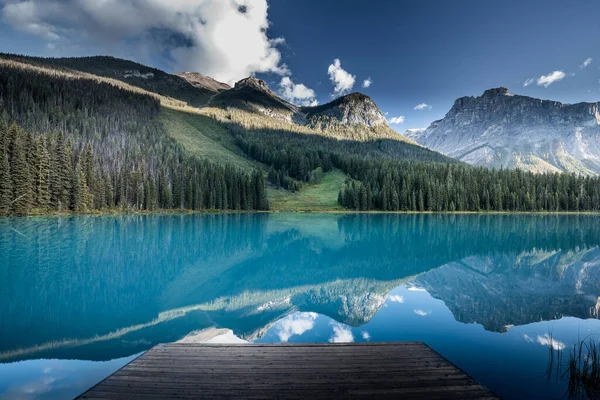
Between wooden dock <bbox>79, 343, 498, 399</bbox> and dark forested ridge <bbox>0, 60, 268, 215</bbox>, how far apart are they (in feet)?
280

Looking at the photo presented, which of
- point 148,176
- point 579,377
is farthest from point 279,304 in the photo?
point 148,176

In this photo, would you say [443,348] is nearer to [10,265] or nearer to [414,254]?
[414,254]

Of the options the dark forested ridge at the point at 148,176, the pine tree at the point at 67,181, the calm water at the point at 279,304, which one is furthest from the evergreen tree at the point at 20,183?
the calm water at the point at 279,304

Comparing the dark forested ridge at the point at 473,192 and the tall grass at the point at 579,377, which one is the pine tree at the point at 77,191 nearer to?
the dark forested ridge at the point at 473,192

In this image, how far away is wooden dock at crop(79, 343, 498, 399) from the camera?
7453 millimetres

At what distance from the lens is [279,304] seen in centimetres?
2012

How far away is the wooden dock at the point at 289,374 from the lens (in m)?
7.45

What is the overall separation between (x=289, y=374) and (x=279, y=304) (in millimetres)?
11924

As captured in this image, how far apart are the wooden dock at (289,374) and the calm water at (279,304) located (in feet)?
8.83

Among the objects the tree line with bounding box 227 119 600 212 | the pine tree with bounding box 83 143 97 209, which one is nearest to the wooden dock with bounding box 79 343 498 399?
the pine tree with bounding box 83 143 97 209

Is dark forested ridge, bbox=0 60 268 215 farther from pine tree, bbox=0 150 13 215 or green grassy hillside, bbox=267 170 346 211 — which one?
green grassy hillside, bbox=267 170 346 211

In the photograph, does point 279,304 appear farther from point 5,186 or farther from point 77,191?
point 77,191

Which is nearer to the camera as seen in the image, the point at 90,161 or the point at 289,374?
the point at 289,374

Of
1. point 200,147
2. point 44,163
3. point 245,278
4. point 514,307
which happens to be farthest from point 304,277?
point 200,147
